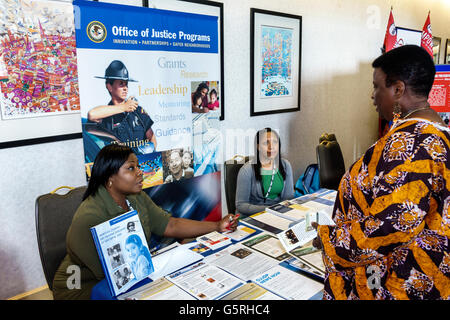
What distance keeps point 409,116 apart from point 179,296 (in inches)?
38.3

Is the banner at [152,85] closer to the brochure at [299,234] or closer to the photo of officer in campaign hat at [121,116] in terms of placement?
the photo of officer in campaign hat at [121,116]

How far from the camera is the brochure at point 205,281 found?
125 cm

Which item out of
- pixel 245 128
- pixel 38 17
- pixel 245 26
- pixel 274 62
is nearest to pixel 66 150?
pixel 38 17

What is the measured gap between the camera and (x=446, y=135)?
0.97m

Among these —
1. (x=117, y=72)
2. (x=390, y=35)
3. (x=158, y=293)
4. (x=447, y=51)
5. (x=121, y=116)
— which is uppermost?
(x=447, y=51)

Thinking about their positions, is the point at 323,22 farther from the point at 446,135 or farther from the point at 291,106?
the point at 446,135

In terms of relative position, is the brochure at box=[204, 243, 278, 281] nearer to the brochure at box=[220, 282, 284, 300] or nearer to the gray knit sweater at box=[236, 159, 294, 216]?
the brochure at box=[220, 282, 284, 300]

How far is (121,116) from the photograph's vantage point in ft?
7.02

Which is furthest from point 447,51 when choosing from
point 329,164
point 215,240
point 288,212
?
point 215,240

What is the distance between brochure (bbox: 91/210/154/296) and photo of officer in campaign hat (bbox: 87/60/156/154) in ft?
3.08

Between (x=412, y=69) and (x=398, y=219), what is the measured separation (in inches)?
18.1

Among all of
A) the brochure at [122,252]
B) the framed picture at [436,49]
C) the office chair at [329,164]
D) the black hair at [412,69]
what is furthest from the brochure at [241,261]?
the framed picture at [436,49]

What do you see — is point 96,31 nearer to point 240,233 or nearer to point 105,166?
point 105,166

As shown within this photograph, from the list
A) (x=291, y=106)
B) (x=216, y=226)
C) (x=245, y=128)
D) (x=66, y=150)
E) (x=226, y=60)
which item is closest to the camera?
(x=216, y=226)
